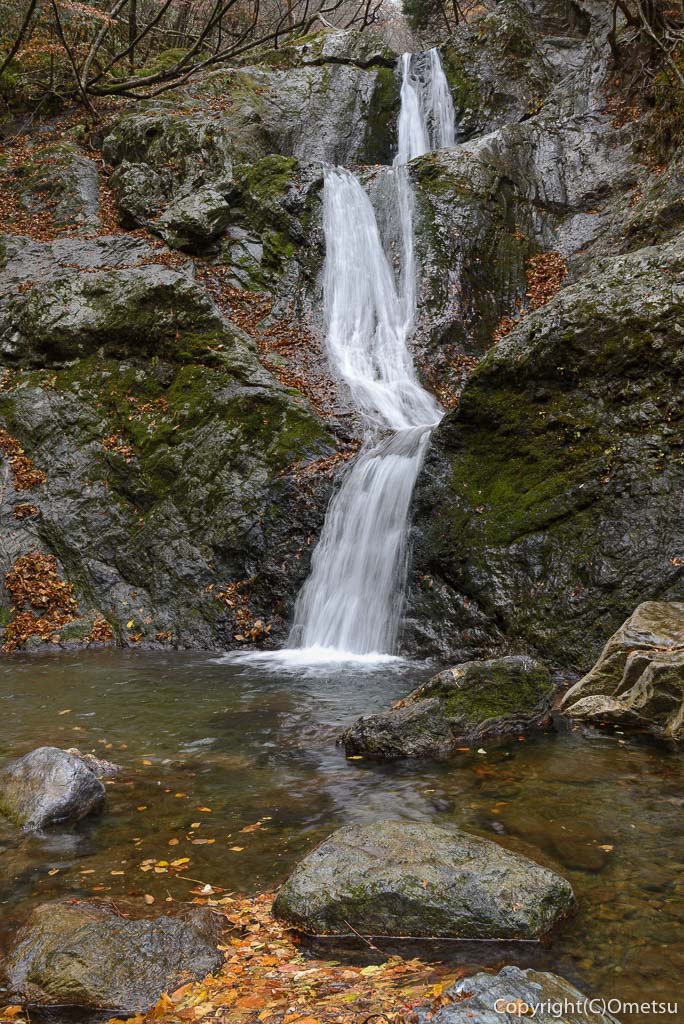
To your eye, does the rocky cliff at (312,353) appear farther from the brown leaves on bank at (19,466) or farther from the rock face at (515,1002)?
the rock face at (515,1002)

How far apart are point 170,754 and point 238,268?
9.71 metres

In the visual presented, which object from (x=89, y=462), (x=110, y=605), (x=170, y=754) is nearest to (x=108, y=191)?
(x=89, y=462)

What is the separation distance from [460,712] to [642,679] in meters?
1.31

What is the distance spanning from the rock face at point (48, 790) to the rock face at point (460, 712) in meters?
1.73

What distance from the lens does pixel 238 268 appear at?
13.0m

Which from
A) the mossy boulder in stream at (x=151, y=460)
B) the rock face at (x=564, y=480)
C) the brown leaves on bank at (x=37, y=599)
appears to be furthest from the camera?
the mossy boulder in stream at (x=151, y=460)

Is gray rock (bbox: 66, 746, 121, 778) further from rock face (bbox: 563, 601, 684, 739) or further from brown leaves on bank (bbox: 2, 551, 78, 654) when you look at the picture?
brown leaves on bank (bbox: 2, 551, 78, 654)

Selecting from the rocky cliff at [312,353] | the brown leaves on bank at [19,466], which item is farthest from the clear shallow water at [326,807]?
the brown leaves on bank at [19,466]

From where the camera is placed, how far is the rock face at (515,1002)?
81.0 inches

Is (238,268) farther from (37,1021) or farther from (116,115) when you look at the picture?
(37,1021)

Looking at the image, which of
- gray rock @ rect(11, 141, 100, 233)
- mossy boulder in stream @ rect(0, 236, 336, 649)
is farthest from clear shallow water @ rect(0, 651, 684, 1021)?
gray rock @ rect(11, 141, 100, 233)

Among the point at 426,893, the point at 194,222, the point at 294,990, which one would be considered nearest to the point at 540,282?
the point at 194,222

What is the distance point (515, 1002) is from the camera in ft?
6.93

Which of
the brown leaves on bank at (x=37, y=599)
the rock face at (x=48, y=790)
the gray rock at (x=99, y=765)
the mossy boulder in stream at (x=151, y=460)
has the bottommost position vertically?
the gray rock at (x=99, y=765)
